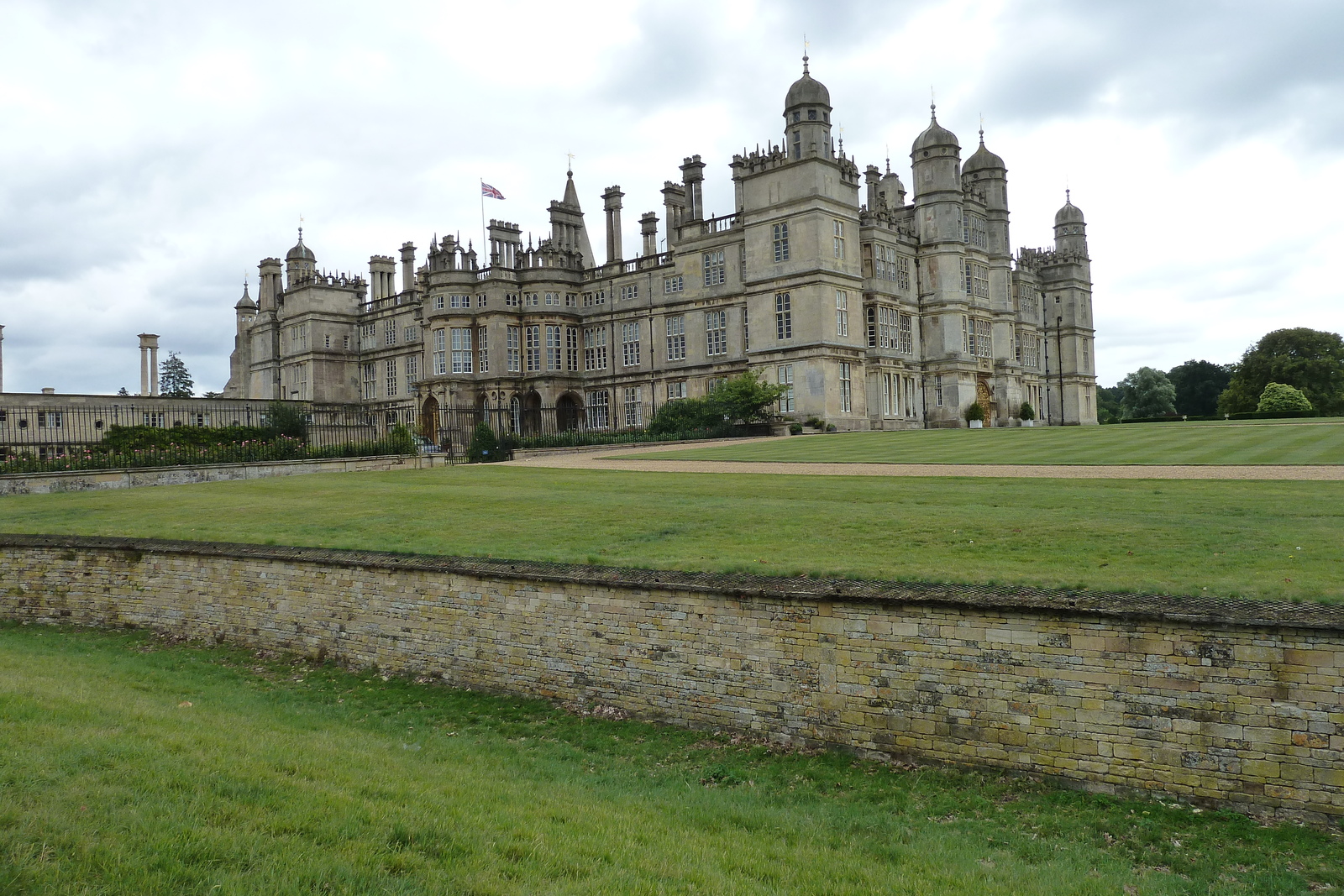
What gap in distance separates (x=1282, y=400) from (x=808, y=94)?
142 feet

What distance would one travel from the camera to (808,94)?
149 ft

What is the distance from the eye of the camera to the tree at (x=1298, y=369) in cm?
6956

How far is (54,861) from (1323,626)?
945 cm

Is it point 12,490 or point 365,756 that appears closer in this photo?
point 365,756

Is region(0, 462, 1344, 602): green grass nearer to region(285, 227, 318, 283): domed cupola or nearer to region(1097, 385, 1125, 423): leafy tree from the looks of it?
region(285, 227, 318, 283): domed cupola

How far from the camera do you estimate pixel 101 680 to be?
10.6m

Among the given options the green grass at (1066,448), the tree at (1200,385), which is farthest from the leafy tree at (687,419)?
the tree at (1200,385)

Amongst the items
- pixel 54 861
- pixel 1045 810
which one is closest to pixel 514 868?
pixel 54 861

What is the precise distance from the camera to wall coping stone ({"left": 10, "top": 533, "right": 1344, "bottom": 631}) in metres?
7.80

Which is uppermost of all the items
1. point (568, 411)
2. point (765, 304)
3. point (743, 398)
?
point (765, 304)

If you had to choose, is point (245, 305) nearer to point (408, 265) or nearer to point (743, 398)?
point (408, 265)

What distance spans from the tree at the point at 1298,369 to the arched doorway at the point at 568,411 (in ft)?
184

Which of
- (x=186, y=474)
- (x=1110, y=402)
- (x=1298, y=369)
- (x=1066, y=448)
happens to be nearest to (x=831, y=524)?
(x=1066, y=448)

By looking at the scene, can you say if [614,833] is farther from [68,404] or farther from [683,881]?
[68,404]
